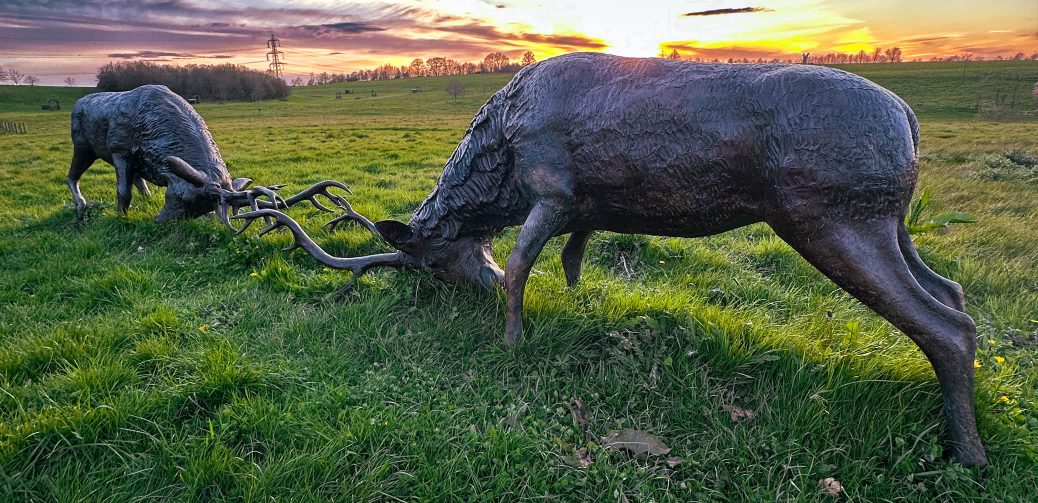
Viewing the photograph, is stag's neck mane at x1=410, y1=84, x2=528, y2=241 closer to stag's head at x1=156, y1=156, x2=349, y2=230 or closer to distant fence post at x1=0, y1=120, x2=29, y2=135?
stag's head at x1=156, y1=156, x2=349, y2=230

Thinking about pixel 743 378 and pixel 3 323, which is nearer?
pixel 743 378

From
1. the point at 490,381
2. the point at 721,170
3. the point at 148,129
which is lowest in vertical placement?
the point at 490,381

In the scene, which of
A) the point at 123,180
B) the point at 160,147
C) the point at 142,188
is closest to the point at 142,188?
the point at 142,188

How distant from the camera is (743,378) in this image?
297 cm

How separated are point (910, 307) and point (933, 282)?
0.58 metres

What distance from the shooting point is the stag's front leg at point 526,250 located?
3.14m

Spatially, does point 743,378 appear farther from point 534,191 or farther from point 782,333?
point 534,191

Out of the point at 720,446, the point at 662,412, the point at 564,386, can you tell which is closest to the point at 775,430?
the point at 720,446

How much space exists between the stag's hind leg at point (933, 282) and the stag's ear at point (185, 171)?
593 cm

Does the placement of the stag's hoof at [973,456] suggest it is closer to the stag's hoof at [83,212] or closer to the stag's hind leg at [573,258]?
the stag's hind leg at [573,258]

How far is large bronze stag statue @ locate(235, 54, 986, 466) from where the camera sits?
235 centimetres

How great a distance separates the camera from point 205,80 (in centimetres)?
5500

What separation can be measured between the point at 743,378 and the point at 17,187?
41.5ft

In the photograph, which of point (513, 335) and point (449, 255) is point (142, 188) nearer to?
point (449, 255)
